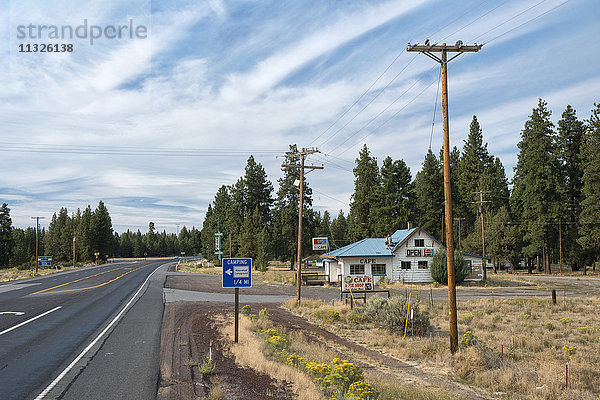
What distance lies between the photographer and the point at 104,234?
113188 mm

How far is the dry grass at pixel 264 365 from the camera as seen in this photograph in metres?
10.0

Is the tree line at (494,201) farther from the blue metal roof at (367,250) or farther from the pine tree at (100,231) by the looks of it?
the pine tree at (100,231)

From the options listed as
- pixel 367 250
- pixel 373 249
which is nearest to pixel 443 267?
pixel 373 249

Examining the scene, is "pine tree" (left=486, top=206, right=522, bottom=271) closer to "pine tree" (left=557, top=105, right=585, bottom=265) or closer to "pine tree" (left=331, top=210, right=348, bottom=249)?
"pine tree" (left=557, top=105, right=585, bottom=265)

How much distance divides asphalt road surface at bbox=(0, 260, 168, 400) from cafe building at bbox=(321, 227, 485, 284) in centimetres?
2566

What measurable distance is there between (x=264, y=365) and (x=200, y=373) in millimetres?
1840

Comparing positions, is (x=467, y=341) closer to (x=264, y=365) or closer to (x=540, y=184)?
(x=264, y=365)

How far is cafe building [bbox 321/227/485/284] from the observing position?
4697cm

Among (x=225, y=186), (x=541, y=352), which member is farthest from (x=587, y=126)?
(x=225, y=186)

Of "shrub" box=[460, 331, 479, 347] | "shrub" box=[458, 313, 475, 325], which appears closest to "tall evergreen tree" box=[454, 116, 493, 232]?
"shrub" box=[458, 313, 475, 325]

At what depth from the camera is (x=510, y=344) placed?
682 inches

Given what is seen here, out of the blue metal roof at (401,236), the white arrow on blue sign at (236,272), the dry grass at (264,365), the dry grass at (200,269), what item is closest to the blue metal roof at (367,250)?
the blue metal roof at (401,236)

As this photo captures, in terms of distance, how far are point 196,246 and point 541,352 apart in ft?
581

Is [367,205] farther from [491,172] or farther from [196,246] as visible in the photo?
[196,246]
